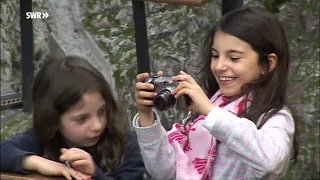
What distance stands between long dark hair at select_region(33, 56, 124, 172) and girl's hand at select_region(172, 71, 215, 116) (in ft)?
1.15

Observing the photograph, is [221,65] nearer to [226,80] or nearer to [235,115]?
[226,80]

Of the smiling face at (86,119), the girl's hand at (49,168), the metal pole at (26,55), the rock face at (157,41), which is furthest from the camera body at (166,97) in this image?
the metal pole at (26,55)

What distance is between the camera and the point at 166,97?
2086 millimetres

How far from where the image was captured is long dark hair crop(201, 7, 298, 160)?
216 centimetres

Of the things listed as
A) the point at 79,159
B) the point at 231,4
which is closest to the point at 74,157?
the point at 79,159

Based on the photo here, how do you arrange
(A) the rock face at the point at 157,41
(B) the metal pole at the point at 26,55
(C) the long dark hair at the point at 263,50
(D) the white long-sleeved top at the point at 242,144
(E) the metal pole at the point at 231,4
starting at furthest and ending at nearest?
1. (A) the rock face at the point at 157,41
2. (B) the metal pole at the point at 26,55
3. (E) the metal pole at the point at 231,4
4. (C) the long dark hair at the point at 263,50
5. (D) the white long-sleeved top at the point at 242,144

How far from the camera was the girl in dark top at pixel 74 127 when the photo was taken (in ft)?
7.36

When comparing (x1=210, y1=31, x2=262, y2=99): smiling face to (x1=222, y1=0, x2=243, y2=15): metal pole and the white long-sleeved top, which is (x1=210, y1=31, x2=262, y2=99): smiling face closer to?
the white long-sleeved top

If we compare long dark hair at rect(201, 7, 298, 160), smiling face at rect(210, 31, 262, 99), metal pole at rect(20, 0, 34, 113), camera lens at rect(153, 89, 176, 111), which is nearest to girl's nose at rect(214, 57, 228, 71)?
smiling face at rect(210, 31, 262, 99)

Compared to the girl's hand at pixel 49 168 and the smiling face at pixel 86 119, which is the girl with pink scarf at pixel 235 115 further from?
the girl's hand at pixel 49 168

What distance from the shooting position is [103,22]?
12.7 ft

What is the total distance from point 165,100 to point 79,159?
1.15 feet

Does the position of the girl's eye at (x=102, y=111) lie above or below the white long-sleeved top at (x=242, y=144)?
above

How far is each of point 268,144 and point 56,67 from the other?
84 cm
